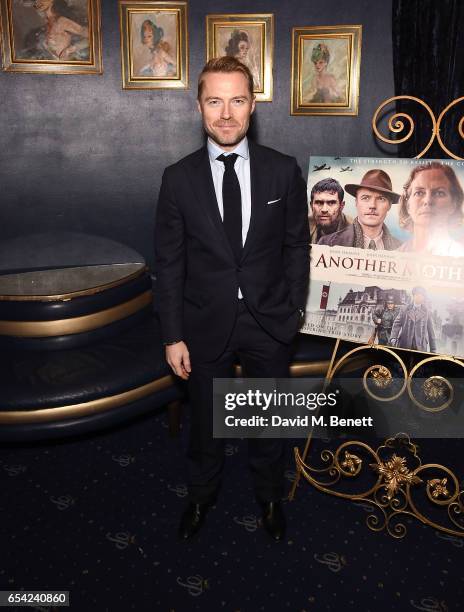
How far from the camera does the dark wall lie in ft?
14.1

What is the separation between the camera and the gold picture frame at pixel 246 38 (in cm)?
427

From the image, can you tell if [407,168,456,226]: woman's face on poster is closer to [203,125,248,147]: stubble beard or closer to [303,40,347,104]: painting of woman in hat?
[203,125,248,147]: stubble beard

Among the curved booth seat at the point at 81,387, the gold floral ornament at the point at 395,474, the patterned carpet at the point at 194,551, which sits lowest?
the patterned carpet at the point at 194,551

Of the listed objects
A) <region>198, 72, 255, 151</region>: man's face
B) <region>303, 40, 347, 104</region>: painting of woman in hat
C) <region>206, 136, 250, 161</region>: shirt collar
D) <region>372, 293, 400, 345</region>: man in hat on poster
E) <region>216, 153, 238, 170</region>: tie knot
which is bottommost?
<region>372, 293, 400, 345</region>: man in hat on poster

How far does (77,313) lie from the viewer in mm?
3832

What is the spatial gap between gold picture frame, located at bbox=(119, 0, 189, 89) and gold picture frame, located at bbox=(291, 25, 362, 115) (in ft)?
2.82

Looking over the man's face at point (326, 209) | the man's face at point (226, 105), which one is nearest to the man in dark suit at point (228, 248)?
Answer: the man's face at point (226, 105)

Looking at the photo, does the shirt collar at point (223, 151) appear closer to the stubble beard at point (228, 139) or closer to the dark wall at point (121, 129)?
the stubble beard at point (228, 139)

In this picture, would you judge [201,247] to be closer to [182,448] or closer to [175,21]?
[182,448]

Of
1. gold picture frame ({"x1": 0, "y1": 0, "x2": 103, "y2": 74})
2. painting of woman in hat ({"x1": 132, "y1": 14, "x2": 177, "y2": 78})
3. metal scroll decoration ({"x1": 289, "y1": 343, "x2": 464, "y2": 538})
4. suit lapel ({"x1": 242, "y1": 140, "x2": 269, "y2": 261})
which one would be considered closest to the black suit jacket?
suit lapel ({"x1": 242, "y1": 140, "x2": 269, "y2": 261})

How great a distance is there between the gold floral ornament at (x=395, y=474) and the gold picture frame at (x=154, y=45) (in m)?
3.14

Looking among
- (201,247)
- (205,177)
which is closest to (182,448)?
(201,247)

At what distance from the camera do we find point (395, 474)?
301 centimetres

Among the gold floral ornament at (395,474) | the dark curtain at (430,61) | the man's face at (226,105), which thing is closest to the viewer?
the man's face at (226,105)
